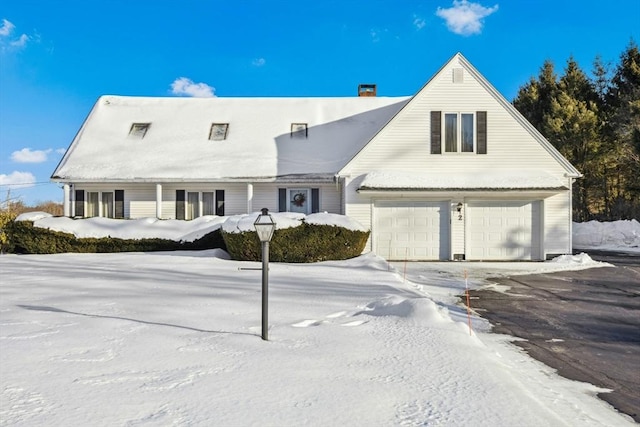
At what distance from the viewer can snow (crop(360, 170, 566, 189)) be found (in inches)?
579

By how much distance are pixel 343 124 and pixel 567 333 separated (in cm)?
1496

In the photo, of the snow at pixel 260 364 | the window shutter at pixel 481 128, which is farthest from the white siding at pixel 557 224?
the snow at pixel 260 364

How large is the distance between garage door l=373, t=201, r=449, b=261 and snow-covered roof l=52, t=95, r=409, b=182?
2914mm

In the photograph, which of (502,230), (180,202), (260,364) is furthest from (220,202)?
(260,364)

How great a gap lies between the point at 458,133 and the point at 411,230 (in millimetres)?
3769

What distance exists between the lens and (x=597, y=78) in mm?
31938

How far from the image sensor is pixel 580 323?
6.90m

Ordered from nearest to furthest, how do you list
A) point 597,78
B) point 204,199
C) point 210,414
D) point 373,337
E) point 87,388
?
point 210,414 < point 87,388 < point 373,337 < point 204,199 < point 597,78

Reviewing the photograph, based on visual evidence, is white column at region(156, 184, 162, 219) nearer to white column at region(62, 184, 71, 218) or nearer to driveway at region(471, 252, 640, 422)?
white column at region(62, 184, 71, 218)

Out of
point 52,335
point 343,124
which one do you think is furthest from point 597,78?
point 52,335

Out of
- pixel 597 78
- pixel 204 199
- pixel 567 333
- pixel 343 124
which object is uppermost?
pixel 597 78

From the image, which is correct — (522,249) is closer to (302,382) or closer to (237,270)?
(237,270)

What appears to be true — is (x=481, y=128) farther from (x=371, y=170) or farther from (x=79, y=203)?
(x=79, y=203)

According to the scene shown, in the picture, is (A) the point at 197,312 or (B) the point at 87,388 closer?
(B) the point at 87,388
